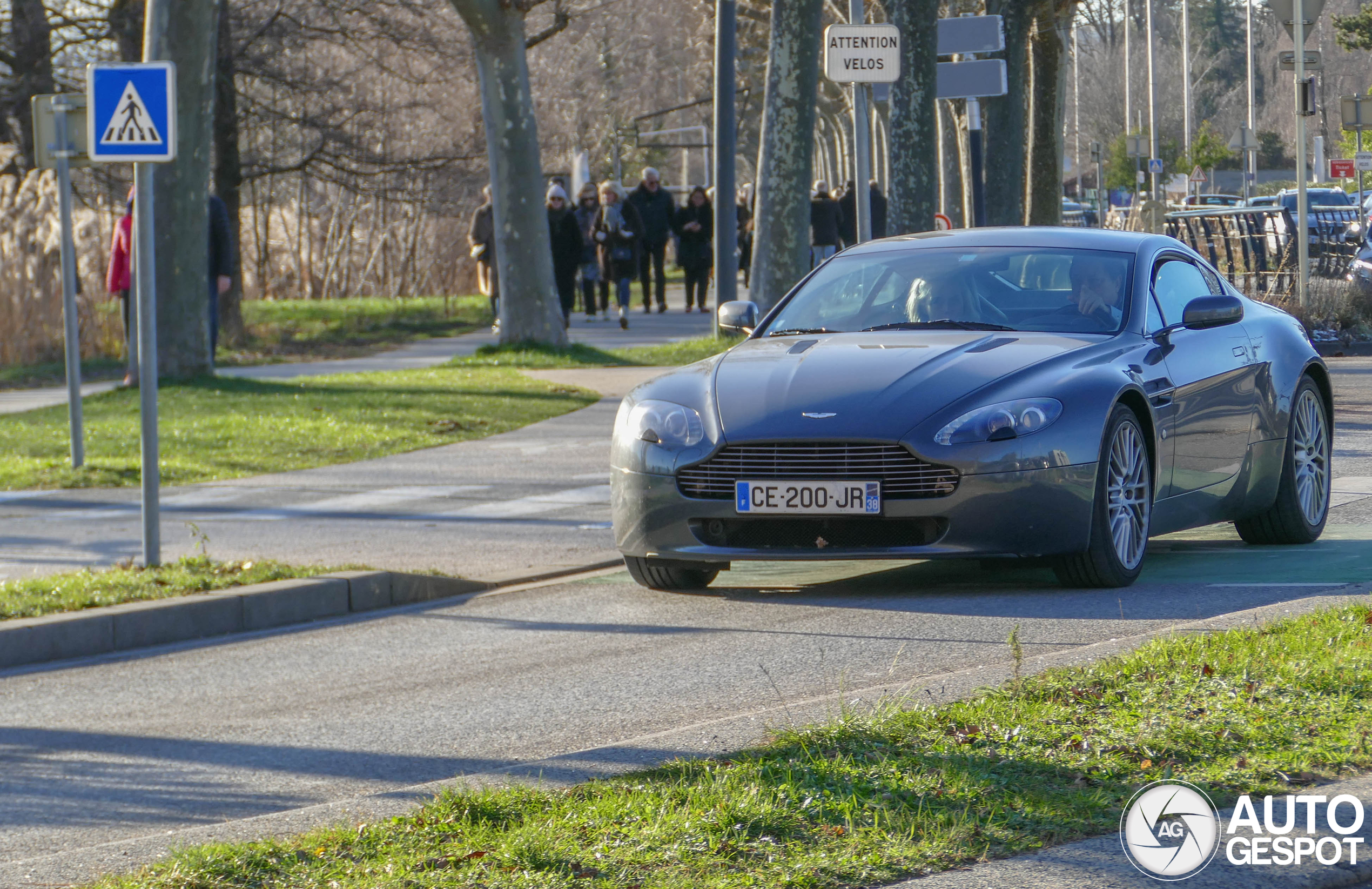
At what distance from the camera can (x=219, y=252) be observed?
1939cm

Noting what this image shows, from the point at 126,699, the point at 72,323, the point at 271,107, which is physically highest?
the point at 271,107

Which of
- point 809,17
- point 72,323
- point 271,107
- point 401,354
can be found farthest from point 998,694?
point 271,107

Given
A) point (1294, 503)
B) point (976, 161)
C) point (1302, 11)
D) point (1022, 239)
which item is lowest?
point (1294, 503)

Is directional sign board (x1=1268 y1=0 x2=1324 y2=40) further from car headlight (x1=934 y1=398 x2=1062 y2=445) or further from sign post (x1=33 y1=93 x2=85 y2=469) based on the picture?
car headlight (x1=934 y1=398 x2=1062 y2=445)

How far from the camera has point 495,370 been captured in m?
20.2

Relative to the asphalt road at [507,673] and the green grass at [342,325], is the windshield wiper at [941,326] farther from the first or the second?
the green grass at [342,325]

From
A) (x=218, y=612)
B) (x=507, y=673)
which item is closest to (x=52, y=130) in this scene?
(x=218, y=612)

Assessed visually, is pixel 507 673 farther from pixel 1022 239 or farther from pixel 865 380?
pixel 1022 239

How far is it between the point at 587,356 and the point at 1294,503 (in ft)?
43.9

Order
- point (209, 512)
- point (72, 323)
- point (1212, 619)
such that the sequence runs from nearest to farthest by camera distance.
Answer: point (1212, 619) → point (209, 512) → point (72, 323)

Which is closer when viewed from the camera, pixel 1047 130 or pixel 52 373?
pixel 52 373

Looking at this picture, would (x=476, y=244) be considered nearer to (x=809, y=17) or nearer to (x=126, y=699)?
(x=809, y=17)

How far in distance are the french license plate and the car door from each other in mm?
1513

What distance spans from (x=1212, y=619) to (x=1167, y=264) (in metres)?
2.74
